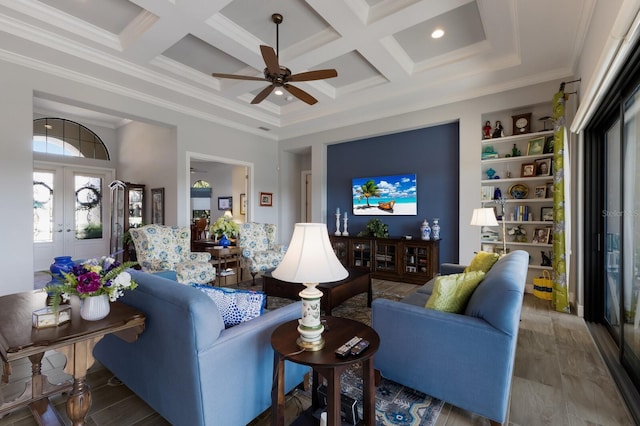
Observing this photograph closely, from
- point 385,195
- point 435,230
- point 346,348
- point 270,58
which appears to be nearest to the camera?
point 346,348

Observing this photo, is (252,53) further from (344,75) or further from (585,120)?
(585,120)

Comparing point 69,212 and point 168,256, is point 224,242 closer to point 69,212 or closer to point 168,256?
point 168,256

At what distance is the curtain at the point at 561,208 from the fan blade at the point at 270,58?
331 cm

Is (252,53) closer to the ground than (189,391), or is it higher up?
higher up

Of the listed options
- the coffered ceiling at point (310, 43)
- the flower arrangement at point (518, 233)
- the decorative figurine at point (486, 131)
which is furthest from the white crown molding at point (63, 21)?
the flower arrangement at point (518, 233)

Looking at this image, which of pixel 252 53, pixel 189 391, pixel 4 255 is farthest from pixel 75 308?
pixel 252 53

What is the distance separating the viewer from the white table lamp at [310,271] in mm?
1433

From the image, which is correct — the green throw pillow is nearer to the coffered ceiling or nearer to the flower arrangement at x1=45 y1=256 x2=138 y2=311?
the flower arrangement at x1=45 y1=256 x2=138 y2=311

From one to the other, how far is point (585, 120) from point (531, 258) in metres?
2.21

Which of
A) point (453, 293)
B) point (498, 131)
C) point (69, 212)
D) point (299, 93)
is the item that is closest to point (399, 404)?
point (453, 293)

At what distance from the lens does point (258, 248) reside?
5.29 m

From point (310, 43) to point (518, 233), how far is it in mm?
3950

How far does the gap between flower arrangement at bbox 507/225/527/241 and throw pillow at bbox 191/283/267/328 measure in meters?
4.21

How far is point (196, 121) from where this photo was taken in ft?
17.9
